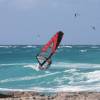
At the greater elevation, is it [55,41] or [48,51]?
[55,41]

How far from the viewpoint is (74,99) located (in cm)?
2408

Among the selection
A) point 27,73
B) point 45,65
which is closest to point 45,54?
point 45,65

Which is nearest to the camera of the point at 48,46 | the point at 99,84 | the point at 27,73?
the point at 48,46

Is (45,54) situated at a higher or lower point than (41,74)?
higher

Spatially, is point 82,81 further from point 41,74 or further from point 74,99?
point 74,99

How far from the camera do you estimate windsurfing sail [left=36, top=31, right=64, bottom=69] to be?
24419mm

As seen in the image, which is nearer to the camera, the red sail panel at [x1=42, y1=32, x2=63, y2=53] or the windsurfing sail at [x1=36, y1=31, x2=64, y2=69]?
the red sail panel at [x1=42, y1=32, x2=63, y2=53]

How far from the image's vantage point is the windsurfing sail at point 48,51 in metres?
24.4

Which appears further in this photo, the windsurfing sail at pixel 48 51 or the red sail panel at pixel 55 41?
the windsurfing sail at pixel 48 51

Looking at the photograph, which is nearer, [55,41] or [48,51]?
[55,41]

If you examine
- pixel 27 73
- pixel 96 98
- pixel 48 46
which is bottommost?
pixel 27 73

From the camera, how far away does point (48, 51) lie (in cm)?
2630

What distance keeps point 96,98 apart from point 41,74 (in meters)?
21.1

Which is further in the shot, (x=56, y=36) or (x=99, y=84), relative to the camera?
(x=99, y=84)
